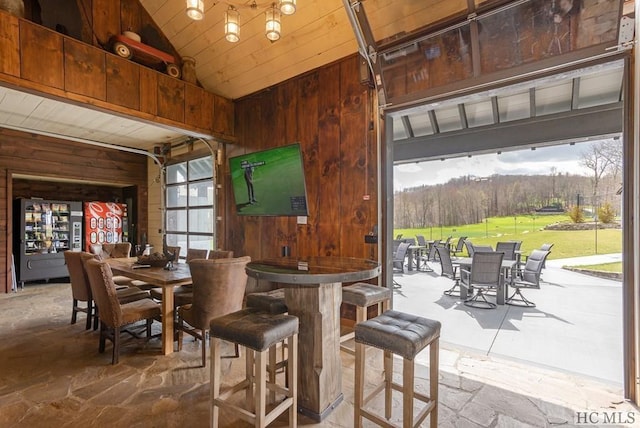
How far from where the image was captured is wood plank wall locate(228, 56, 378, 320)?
3.44 m

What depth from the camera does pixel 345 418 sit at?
1.96 metres

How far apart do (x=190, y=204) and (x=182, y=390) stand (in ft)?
13.8

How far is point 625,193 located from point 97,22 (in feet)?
17.9

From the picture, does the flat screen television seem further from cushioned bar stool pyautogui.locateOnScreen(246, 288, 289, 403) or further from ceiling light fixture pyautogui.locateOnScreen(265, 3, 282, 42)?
cushioned bar stool pyautogui.locateOnScreen(246, 288, 289, 403)

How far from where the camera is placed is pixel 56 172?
575 centimetres

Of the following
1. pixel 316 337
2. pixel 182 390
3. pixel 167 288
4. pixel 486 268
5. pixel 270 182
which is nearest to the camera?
pixel 316 337

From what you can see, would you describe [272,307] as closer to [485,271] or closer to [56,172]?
[485,271]

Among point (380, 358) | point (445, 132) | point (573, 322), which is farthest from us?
point (445, 132)

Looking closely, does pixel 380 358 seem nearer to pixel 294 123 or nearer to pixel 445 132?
pixel 294 123

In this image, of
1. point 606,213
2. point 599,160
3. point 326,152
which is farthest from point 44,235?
point 606,213

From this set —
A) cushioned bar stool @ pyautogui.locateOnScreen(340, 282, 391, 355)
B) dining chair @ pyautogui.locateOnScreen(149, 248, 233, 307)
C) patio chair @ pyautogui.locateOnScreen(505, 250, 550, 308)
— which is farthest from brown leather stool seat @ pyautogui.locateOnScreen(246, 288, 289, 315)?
patio chair @ pyautogui.locateOnScreen(505, 250, 550, 308)

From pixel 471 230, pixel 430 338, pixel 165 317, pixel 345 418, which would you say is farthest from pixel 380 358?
pixel 471 230

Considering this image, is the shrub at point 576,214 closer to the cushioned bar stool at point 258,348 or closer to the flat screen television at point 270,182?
the flat screen television at point 270,182

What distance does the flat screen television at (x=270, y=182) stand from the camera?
3832 mm
